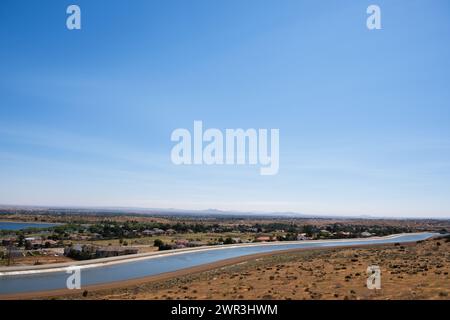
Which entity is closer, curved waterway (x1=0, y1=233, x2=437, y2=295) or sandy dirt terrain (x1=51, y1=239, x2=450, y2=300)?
sandy dirt terrain (x1=51, y1=239, x2=450, y2=300)

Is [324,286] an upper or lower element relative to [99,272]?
upper

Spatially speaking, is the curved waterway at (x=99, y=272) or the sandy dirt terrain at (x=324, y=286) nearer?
the sandy dirt terrain at (x=324, y=286)

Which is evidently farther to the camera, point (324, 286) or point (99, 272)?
point (99, 272)

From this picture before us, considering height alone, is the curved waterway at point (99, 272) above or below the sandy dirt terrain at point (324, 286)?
below

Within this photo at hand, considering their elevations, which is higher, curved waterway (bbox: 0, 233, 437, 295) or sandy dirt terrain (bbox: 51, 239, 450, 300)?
sandy dirt terrain (bbox: 51, 239, 450, 300)
